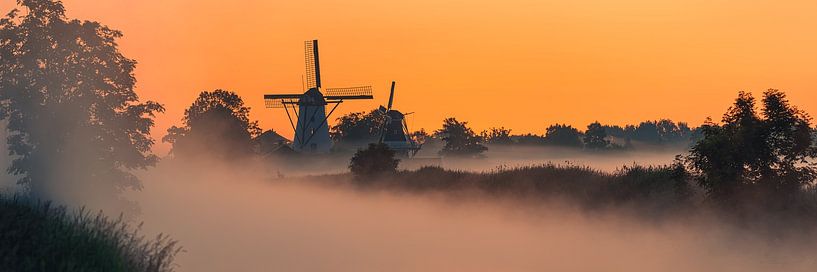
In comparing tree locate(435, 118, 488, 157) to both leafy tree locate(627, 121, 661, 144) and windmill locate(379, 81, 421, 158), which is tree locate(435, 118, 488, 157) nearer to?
windmill locate(379, 81, 421, 158)

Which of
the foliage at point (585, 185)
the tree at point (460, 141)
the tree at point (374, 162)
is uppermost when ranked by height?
the tree at point (460, 141)

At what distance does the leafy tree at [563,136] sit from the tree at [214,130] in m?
75.0

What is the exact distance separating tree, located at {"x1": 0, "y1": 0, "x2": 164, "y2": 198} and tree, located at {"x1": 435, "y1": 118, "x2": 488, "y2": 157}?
262ft

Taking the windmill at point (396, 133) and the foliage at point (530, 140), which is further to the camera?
the foliage at point (530, 140)

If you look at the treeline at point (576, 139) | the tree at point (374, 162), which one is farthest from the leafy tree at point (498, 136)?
the tree at point (374, 162)

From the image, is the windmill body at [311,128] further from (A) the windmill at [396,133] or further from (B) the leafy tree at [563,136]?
(B) the leafy tree at [563,136]

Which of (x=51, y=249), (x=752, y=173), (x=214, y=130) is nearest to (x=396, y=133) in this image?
(x=214, y=130)

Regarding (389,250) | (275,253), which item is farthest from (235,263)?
(389,250)

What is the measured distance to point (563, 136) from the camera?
15925cm

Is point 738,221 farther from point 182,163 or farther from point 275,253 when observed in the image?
point 182,163

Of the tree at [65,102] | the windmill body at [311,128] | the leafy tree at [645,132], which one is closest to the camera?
the tree at [65,102]

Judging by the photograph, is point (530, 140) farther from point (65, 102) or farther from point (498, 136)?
point (65, 102)

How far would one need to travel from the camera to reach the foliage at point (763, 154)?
36.2 meters

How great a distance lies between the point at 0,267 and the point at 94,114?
105 feet
